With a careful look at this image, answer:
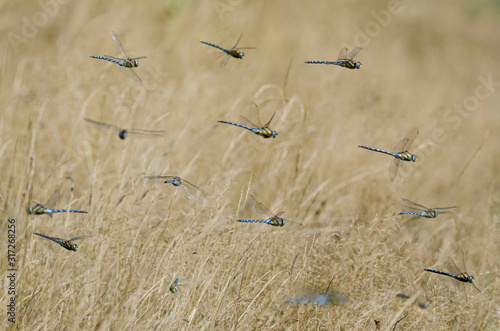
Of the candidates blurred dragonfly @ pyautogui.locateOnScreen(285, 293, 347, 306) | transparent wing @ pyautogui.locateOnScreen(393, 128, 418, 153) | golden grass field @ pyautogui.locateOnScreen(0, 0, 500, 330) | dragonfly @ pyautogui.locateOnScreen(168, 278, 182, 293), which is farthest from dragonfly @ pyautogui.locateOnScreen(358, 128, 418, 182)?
dragonfly @ pyautogui.locateOnScreen(168, 278, 182, 293)

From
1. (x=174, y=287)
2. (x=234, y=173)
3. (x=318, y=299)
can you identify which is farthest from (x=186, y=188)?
(x=318, y=299)

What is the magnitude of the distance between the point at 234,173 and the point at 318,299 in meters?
1.13

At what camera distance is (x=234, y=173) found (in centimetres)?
393

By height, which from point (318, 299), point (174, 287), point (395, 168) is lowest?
point (318, 299)

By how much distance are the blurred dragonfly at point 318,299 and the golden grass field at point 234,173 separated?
0.18ft

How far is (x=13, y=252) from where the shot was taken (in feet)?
11.1

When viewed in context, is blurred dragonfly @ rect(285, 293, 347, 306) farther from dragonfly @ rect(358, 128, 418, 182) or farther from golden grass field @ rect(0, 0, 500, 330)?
dragonfly @ rect(358, 128, 418, 182)

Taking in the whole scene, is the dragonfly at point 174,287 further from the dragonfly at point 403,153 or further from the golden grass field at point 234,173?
the dragonfly at point 403,153

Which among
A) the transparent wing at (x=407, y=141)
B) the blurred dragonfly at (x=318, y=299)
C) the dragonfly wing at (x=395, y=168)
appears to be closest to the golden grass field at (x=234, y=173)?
the blurred dragonfly at (x=318, y=299)

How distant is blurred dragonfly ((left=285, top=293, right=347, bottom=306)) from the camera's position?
324cm

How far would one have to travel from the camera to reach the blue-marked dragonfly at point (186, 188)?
9.82 ft

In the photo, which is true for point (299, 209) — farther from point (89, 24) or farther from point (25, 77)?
point (89, 24)

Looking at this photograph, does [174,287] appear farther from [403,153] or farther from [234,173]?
[403,153]

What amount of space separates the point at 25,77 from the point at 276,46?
4008 millimetres
